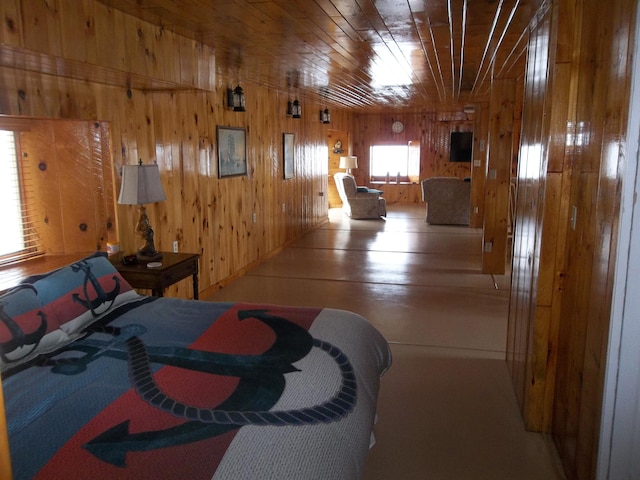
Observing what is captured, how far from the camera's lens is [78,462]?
1.49m

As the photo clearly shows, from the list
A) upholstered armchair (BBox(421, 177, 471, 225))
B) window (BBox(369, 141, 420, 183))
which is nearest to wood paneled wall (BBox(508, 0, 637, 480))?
upholstered armchair (BBox(421, 177, 471, 225))

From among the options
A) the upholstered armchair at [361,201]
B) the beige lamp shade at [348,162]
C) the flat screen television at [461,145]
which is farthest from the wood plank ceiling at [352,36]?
the flat screen television at [461,145]

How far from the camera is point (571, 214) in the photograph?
8.00 feet

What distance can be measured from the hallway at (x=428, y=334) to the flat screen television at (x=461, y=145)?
158 inches

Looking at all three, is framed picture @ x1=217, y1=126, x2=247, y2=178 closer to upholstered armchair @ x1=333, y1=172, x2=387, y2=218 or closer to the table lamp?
the table lamp

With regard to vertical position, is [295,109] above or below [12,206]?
above

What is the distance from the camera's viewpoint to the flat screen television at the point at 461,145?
472 inches

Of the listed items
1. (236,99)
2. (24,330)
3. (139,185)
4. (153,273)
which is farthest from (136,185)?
(236,99)

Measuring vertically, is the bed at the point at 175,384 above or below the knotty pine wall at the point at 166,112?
below

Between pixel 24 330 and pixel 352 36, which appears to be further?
pixel 352 36

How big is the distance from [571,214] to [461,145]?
1006 cm

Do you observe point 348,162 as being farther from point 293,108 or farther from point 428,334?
point 428,334

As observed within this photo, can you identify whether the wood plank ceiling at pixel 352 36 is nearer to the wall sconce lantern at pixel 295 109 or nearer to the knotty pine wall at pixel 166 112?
the knotty pine wall at pixel 166 112

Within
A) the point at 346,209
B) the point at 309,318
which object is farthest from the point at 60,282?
the point at 346,209
